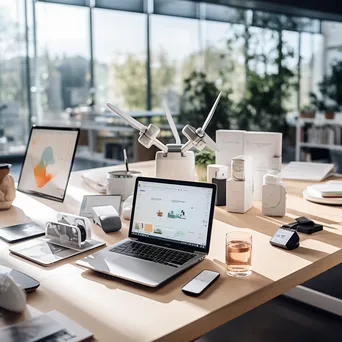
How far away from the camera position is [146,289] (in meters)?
1.27

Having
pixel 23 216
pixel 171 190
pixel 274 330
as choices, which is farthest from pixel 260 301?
pixel 274 330

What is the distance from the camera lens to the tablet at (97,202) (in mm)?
1959

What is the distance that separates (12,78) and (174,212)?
308 inches

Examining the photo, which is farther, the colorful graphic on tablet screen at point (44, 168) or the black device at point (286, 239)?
the colorful graphic on tablet screen at point (44, 168)

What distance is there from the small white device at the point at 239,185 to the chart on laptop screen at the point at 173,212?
48 centimetres

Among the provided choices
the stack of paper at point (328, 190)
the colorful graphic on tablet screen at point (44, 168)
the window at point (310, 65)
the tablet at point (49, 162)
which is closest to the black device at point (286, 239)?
the stack of paper at point (328, 190)

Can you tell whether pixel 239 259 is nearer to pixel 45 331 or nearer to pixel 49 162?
pixel 45 331

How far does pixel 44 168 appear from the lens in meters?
2.33

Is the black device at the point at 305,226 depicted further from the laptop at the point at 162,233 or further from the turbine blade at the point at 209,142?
the turbine blade at the point at 209,142

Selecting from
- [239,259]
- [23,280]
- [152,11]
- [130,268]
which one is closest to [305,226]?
[239,259]

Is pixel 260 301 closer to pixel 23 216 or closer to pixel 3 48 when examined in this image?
pixel 23 216

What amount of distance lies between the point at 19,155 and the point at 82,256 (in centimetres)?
769

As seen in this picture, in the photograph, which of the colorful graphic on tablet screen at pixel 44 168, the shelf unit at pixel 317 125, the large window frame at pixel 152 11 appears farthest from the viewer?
the large window frame at pixel 152 11

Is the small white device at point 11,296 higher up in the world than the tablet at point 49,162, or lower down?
lower down
